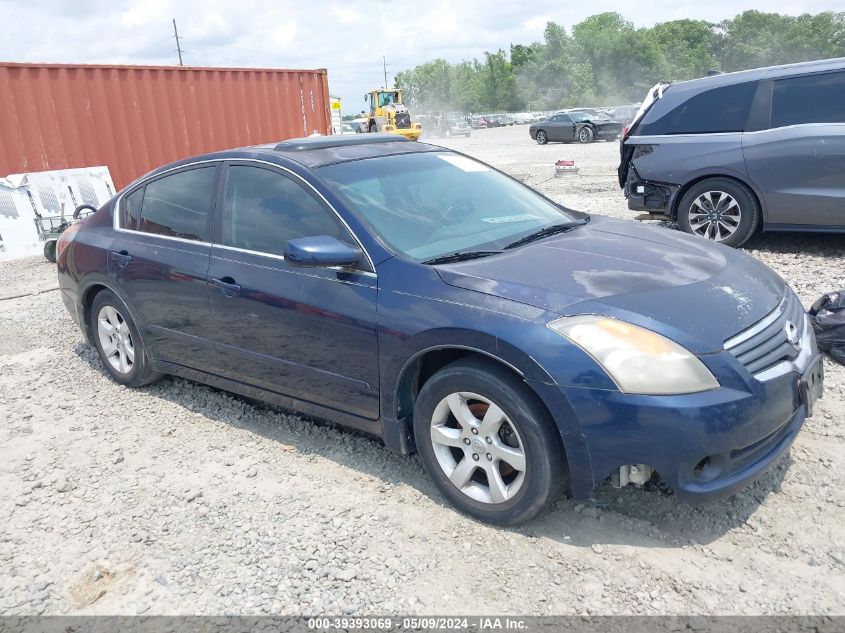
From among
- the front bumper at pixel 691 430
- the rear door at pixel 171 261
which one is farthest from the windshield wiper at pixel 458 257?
the rear door at pixel 171 261

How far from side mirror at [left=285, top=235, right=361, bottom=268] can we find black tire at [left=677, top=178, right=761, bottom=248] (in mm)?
→ 4768

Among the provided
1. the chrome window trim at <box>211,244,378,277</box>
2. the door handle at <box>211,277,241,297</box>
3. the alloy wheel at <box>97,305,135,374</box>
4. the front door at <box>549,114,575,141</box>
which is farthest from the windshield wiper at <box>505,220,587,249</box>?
the front door at <box>549,114,575,141</box>

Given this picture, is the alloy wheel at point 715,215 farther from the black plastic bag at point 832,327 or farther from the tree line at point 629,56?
the tree line at point 629,56

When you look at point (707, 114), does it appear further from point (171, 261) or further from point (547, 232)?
point (171, 261)

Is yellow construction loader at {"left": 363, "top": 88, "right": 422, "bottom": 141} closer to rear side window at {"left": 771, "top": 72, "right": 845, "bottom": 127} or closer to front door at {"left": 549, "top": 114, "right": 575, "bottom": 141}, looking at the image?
front door at {"left": 549, "top": 114, "right": 575, "bottom": 141}

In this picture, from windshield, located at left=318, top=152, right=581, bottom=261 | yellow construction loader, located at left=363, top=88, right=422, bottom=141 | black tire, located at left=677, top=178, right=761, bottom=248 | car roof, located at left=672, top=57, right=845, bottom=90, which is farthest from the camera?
yellow construction loader, located at left=363, top=88, right=422, bottom=141

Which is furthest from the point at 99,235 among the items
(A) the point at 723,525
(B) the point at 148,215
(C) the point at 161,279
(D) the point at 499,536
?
(A) the point at 723,525

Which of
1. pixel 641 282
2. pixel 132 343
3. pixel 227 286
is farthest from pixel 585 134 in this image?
pixel 641 282

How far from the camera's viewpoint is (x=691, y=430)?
2.47 metres

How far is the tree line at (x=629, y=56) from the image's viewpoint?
8069 centimetres

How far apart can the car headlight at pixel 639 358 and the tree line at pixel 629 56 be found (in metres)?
84.0

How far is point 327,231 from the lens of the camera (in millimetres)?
3391

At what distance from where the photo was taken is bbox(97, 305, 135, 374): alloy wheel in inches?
183

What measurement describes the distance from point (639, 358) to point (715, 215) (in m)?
→ 5.25
